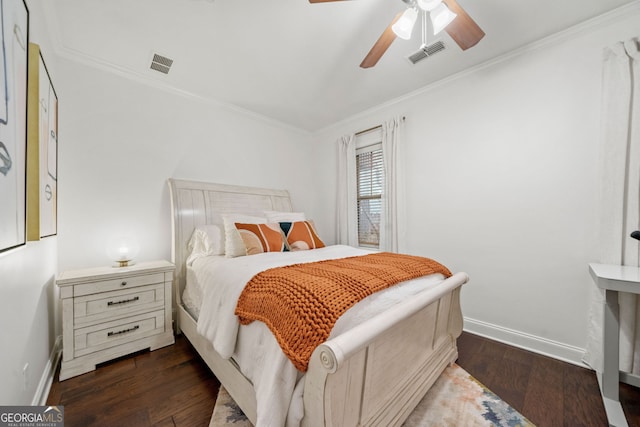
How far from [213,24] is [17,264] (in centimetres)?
188

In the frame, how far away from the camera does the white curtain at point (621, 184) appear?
64.1 inches

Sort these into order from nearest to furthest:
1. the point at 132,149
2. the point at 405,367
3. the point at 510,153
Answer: the point at 405,367
the point at 510,153
the point at 132,149

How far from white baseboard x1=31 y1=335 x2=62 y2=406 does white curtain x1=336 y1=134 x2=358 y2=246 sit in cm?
289

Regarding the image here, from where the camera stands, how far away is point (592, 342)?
5.67ft

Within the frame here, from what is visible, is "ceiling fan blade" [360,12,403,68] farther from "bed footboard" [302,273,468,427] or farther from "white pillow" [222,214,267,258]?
"white pillow" [222,214,267,258]

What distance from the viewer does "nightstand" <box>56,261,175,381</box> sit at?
169 centimetres

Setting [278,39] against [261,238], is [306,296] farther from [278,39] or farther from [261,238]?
[278,39]

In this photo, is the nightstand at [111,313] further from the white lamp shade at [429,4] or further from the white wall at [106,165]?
the white lamp shade at [429,4]

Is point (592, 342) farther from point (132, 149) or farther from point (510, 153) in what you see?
point (132, 149)

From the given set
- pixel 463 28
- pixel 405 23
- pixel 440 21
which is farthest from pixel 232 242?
pixel 463 28

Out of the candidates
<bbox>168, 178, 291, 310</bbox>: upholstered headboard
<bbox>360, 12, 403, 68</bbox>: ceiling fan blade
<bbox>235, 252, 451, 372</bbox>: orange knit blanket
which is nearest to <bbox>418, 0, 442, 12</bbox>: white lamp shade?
<bbox>360, 12, 403, 68</bbox>: ceiling fan blade

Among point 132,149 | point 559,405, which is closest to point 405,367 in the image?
→ point 559,405

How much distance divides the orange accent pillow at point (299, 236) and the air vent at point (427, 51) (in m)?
1.90

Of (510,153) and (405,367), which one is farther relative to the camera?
(510,153)
